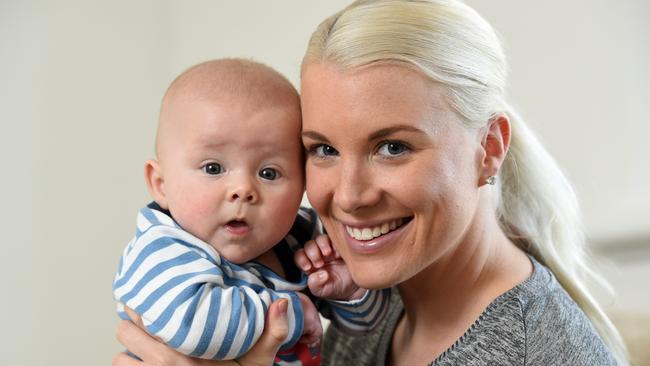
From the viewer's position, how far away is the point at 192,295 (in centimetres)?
151

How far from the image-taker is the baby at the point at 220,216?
1531 millimetres

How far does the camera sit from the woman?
61.7 inches

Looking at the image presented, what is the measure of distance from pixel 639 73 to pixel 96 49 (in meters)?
1.92

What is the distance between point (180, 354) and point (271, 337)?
0.21 meters

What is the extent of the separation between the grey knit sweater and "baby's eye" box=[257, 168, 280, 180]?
52 cm

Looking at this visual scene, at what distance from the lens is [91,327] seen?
300 centimetres

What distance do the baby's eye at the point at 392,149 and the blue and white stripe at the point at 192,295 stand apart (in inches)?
13.9

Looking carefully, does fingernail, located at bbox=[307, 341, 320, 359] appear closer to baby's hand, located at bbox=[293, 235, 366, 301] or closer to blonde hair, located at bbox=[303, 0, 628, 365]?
baby's hand, located at bbox=[293, 235, 366, 301]

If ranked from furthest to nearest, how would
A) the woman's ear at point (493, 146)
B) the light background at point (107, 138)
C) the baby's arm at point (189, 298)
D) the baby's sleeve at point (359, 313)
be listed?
the light background at point (107, 138) < the baby's sleeve at point (359, 313) < the woman's ear at point (493, 146) < the baby's arm at point (189, 298)

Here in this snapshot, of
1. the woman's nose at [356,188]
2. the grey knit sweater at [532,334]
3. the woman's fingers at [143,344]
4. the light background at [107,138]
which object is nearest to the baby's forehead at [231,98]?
the woman's nose at [356,188]

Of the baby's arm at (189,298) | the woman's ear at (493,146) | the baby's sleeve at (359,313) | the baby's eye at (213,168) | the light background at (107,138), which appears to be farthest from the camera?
the light background at (107,138)

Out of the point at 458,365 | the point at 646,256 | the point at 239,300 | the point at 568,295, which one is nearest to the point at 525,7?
Result: the point at 646,256

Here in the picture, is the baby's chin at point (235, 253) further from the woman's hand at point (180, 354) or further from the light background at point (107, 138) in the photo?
the light background at point (107, 138)

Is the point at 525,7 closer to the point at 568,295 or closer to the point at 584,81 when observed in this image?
the point at 584,81
